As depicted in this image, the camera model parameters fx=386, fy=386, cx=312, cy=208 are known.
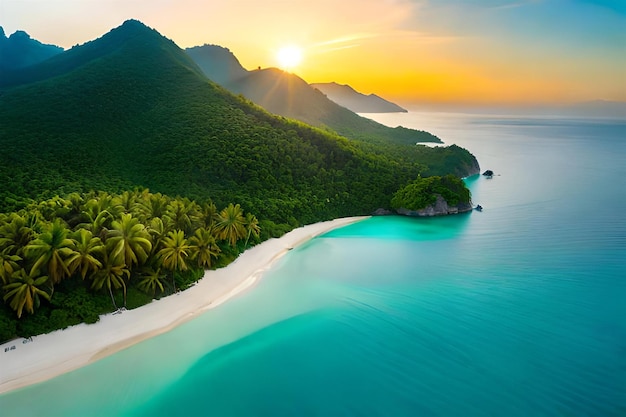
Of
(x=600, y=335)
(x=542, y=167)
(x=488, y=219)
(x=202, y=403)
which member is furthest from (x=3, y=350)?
(x=542, y=167)

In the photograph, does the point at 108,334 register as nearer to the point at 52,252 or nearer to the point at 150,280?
the point at 150,280

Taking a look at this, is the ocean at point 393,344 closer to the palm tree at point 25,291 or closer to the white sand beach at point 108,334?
the white sand beach at point 108,334

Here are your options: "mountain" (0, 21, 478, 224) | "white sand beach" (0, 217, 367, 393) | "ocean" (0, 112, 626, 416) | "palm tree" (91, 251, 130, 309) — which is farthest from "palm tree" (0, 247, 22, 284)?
"mountain" (0, 21, 478, 224)

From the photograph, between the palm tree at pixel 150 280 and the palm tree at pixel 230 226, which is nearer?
the palm tree at pixel 150 280

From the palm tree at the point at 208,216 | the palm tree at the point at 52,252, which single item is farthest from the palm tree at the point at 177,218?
the palm tree at the point at 52,252

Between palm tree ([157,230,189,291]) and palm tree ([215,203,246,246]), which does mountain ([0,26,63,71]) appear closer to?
palm tree ([215,203,246,246])

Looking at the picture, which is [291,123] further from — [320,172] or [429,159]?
[429,159]

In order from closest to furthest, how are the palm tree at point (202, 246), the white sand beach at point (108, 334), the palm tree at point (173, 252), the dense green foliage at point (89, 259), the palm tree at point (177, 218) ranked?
the white sand beach at point (108, 334)
the dense green foliage at point (89, 259)
the palm tree at point (173, 252)
the palm tree at point (177, 218)
the palm tree at point (202, 246)

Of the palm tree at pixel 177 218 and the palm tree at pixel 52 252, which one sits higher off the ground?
the palm tree at pixel 177 218
